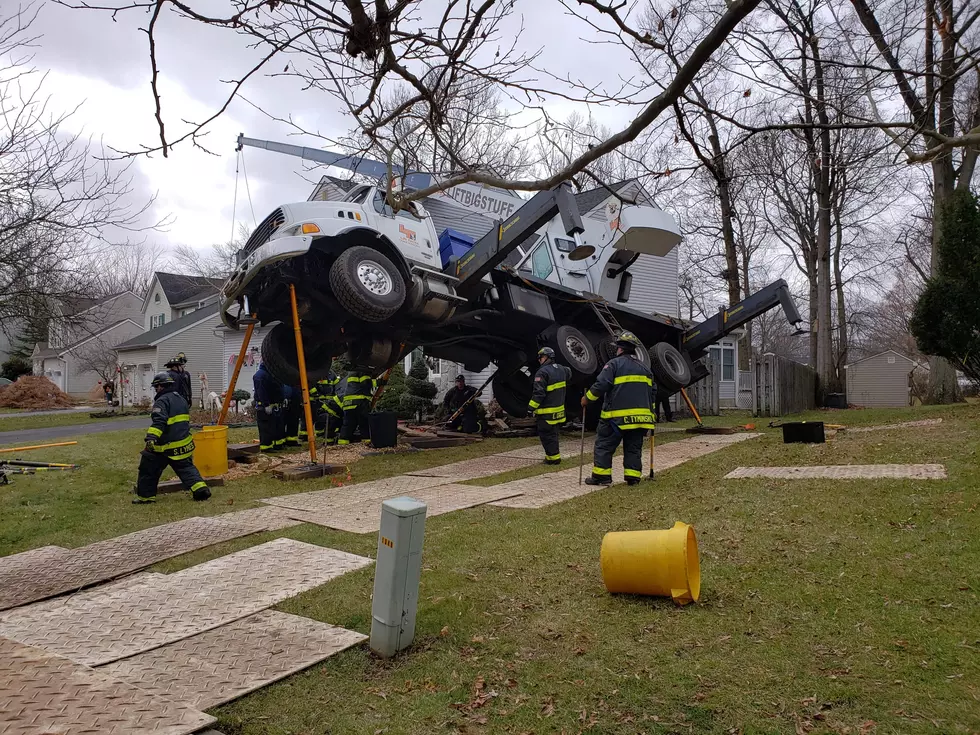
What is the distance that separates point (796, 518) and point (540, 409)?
4.82 metres

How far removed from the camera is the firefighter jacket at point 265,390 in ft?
39.1

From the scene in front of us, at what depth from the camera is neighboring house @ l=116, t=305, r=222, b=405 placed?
32.8 meters

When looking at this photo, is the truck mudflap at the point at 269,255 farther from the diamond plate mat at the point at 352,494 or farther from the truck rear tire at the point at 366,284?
the diamond plate mat at the point at 352,494

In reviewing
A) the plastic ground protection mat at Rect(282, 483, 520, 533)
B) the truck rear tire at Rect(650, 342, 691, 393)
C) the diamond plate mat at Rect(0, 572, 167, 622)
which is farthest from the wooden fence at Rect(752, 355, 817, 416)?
the diamond plate mat at Rect(0, 572, 167, 622)

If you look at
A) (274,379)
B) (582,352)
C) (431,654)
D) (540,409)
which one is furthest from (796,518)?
(274,379)

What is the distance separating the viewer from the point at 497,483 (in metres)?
8.72

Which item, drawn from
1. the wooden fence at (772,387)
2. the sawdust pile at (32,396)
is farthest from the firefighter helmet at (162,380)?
the sawdust pile at (32,396)

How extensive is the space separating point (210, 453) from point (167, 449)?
4.61 feet

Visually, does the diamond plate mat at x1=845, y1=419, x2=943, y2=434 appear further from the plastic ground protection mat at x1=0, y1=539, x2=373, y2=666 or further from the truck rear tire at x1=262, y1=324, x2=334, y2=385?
the plastic ground protection mat at x1=0, y1=539, x2=373, y2=666

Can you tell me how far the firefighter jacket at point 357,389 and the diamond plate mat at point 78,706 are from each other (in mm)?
9083

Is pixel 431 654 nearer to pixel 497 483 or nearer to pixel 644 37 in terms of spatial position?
pixel 644 37

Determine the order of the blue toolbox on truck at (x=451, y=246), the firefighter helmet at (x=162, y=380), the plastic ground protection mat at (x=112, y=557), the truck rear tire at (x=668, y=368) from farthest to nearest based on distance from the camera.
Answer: the truck rear tire at (x=668, y=368)
the blue toolbox on truck at (x=451, y=246)
the firefighter helmet at (x=162, y=380)
the plastic ground protection mat at (x=112, y=557)

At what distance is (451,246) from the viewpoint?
1145cm

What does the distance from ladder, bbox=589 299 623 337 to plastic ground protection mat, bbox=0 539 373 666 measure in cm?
877
